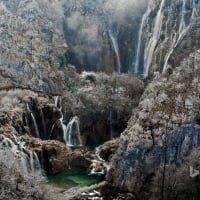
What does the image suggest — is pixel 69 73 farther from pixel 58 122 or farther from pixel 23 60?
pixel 58 122

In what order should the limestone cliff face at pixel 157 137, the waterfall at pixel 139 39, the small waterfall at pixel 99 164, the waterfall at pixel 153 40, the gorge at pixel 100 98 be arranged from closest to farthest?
1. the gorge at pixel 100 98
2. the limestone cliff face at pixel 157 137
3. the small waterfall at pixel 99 164
4. the waterfall at pixel 153 40
5. the waterfall at pixel 139 39

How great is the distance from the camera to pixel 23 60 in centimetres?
10106

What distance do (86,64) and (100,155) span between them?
3744cm

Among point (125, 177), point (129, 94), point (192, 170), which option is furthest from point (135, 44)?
point (192, 170)

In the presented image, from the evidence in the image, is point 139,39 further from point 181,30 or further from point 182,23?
point 181,30

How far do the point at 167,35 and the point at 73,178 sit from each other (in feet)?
131

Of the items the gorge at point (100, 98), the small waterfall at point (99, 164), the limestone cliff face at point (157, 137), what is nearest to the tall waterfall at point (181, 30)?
the gorge at point (100, 98)

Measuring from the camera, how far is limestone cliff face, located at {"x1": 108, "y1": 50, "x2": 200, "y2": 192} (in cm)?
6619

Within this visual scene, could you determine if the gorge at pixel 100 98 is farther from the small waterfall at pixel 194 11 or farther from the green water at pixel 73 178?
the green water at pixel 73 178

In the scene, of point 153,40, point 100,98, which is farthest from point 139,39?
point 100,98

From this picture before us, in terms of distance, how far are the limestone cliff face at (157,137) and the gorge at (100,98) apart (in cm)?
13

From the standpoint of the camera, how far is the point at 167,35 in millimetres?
101938

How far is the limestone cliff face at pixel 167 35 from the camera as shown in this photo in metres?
94.5

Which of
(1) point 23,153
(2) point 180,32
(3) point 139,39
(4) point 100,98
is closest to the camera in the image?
(1) point 23,153
